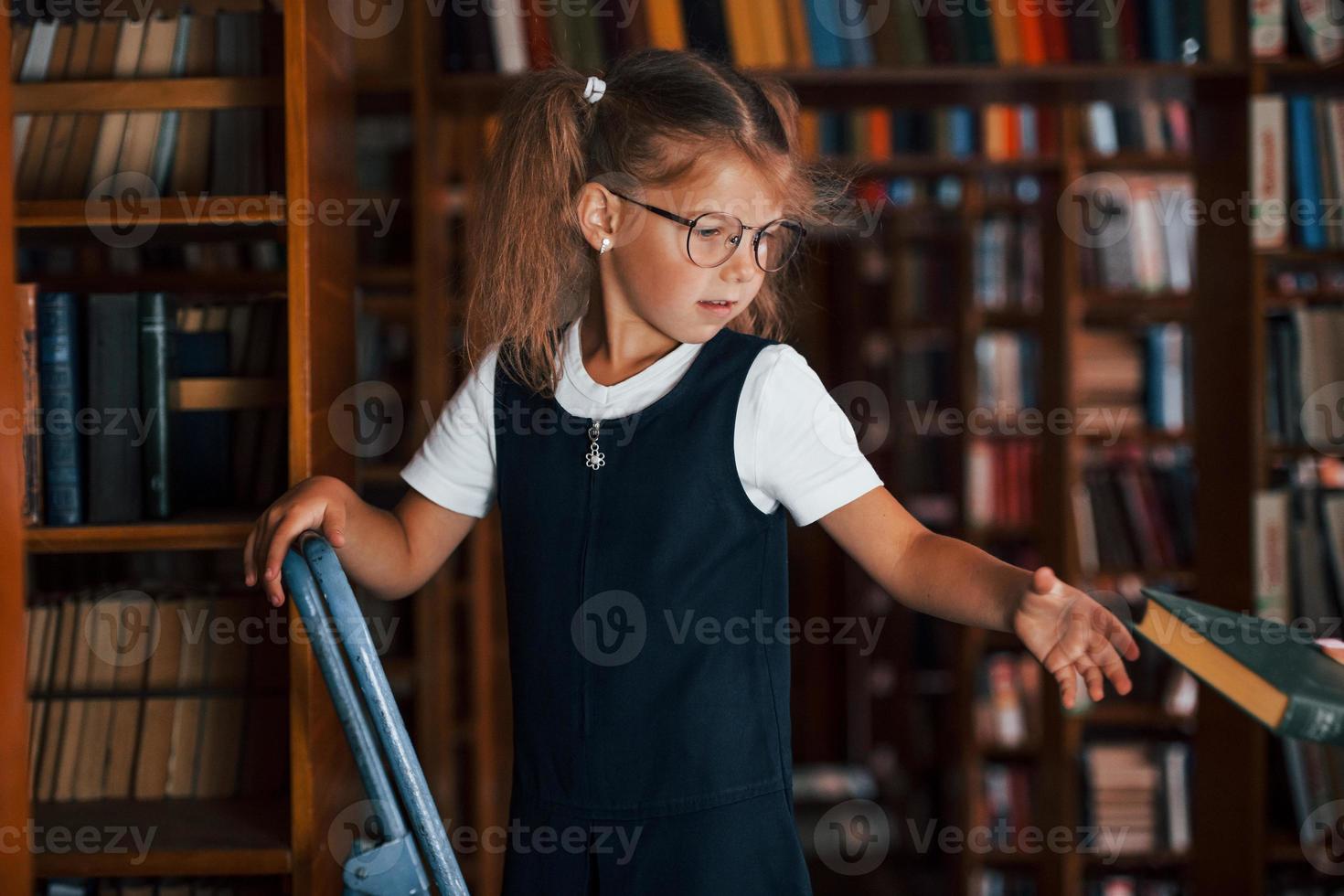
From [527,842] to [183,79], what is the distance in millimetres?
1076

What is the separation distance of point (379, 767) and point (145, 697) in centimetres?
64

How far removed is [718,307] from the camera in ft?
4.13

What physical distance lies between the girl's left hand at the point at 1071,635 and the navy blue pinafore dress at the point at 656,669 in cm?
34

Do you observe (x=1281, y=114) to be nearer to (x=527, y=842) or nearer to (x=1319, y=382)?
(x=1319, y=382)

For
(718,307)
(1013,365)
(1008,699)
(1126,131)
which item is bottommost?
(1008,699)

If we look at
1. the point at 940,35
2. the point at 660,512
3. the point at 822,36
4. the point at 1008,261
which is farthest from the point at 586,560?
the point at 1008,261

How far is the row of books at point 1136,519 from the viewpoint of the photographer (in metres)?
3.44

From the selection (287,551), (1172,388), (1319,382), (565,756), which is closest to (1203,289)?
(1319,382)

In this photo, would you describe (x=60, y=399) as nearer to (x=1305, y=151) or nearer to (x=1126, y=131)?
(x=1305, y=151)

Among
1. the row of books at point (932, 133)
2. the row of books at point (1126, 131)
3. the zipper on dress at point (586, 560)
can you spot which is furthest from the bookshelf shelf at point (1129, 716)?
the zipper on dress at point (586, 560)

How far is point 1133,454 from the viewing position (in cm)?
353

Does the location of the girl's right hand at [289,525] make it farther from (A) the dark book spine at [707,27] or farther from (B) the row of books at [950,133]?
(B) the row of books at [950,133]

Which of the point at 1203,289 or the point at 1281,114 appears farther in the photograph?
the point at 1203,289

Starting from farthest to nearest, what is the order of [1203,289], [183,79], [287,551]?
[1203,289], [183,79], [287,551]
